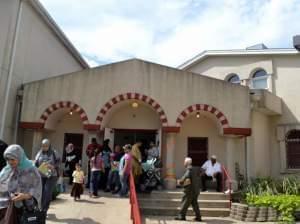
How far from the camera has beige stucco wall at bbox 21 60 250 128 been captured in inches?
531

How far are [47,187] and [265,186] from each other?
8.81 m

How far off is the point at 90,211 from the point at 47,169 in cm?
234

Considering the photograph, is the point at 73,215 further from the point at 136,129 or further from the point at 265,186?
the point at 265,186

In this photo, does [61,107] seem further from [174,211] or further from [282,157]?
[282,157]

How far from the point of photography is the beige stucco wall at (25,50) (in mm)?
13570

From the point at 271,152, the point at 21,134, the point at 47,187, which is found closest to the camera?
the point at 47,187

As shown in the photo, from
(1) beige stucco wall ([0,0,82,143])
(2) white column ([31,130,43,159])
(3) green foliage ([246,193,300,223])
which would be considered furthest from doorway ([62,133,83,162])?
(3) green foliage ([246,193,300,223])

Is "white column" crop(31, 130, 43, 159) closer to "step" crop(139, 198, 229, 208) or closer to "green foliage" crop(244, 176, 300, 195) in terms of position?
"step" crop(139, 198, 229, 208)

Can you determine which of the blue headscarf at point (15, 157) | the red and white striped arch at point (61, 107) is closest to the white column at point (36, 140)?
the red and white striped arch at point (61, 107)

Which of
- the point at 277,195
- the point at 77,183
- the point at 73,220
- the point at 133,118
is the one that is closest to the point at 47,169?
the point at 73,220

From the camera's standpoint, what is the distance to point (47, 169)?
7121 mm

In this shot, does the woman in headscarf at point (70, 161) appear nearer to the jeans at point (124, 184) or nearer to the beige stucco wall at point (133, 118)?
the beige stucco wall at point (133, 118)

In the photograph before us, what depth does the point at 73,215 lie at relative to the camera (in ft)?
28.0

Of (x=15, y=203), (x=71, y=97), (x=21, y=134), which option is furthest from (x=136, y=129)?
(x=15, y=203)
